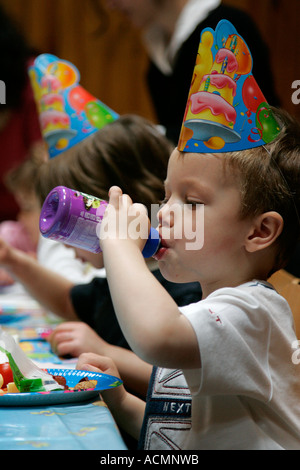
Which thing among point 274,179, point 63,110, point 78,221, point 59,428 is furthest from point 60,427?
point 63,110

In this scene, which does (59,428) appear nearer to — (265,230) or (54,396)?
(54,396)

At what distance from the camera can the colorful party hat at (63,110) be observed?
1377 mm

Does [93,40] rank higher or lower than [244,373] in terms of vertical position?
higher

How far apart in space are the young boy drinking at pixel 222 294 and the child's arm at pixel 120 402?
66 millimetres

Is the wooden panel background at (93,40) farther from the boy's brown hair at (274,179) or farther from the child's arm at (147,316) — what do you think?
the child's arm at (147,316)

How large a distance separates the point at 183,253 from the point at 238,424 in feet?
0.64

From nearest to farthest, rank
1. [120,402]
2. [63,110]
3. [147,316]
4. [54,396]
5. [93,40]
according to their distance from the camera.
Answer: [147,316]
[54,396]
[120,402]
[63,110]
[93,40]

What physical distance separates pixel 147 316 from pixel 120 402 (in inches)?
11.7

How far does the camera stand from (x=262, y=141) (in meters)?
0.78

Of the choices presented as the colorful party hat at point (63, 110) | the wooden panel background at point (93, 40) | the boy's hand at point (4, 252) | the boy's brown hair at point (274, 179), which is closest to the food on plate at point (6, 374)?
the boy's brown hair at point (274, 179)

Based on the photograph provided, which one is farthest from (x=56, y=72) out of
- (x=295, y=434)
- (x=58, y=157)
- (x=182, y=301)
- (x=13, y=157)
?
(x=13, y=157)

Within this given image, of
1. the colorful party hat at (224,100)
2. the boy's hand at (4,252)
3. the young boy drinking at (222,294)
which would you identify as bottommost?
the boy's hand at (4,252)

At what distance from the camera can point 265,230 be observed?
2.56 feet
